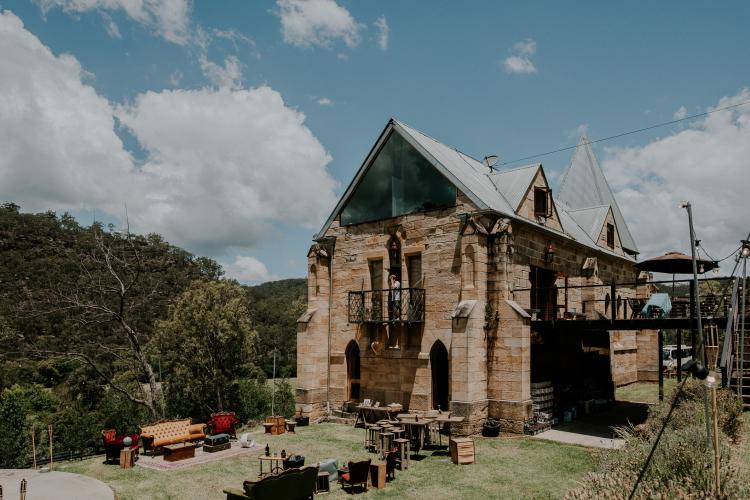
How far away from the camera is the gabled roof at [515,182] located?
19359 mm

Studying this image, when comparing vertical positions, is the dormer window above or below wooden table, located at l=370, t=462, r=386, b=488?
above

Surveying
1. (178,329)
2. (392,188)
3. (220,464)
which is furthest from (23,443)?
(392,188)

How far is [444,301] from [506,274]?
2234mm

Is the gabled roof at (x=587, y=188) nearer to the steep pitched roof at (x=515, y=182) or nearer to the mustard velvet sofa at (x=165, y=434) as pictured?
the steep pitched roof at (x=515, y=182)

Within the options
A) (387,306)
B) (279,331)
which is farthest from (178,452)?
(279,331)

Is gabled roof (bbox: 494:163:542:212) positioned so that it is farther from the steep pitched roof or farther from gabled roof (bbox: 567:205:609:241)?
gabled roof (bbox: 567:205:609:241)

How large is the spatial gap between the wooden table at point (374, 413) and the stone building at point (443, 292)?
0.67 m

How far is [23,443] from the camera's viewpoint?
33844 millimetres

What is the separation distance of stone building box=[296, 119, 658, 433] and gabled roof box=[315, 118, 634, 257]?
0.06m

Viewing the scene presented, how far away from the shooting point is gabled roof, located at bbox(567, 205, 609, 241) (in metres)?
26.2

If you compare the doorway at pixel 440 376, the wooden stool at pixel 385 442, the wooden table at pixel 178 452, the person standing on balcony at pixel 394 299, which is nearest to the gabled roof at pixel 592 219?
the doorway at pixel 440 376

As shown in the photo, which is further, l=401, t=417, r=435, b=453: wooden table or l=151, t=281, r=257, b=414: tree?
l=151, t=281, r=257, b=414: tree

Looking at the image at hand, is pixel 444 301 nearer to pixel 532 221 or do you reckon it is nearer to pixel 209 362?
pixel 532 221

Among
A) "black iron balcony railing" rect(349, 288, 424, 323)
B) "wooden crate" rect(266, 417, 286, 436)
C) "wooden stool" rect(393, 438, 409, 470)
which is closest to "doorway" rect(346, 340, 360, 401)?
"black iron balcony railing" rect(349, 288, 424, 323)
